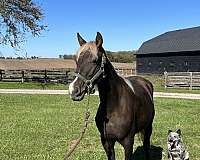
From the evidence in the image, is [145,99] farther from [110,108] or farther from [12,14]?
[12,14]

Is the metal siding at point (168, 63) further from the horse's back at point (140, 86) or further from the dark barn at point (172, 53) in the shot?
the horse's back at point (140, 86)

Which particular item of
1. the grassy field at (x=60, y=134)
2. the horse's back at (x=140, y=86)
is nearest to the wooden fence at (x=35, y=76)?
the grassy field at (x=60, y=134)

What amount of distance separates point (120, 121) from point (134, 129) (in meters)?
0.41

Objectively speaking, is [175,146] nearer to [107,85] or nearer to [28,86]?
[107,85]

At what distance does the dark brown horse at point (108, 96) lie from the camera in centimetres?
523

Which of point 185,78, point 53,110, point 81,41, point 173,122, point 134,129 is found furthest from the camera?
point 185,78

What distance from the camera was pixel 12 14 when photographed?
1314 inches

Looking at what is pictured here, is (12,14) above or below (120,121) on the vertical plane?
above

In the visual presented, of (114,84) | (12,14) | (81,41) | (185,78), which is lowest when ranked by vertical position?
(185,78)

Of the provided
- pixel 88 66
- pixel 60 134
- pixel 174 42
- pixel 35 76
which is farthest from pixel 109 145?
pixel 174 42

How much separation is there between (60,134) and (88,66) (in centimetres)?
616

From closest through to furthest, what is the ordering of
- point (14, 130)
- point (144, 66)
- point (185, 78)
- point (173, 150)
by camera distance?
point (173, 150) → point (14, 130) → point (185, 78) → point (144, 66)

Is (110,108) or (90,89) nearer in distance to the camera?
(90,89)

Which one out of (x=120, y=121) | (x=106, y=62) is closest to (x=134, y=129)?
(x=120, y=121)
